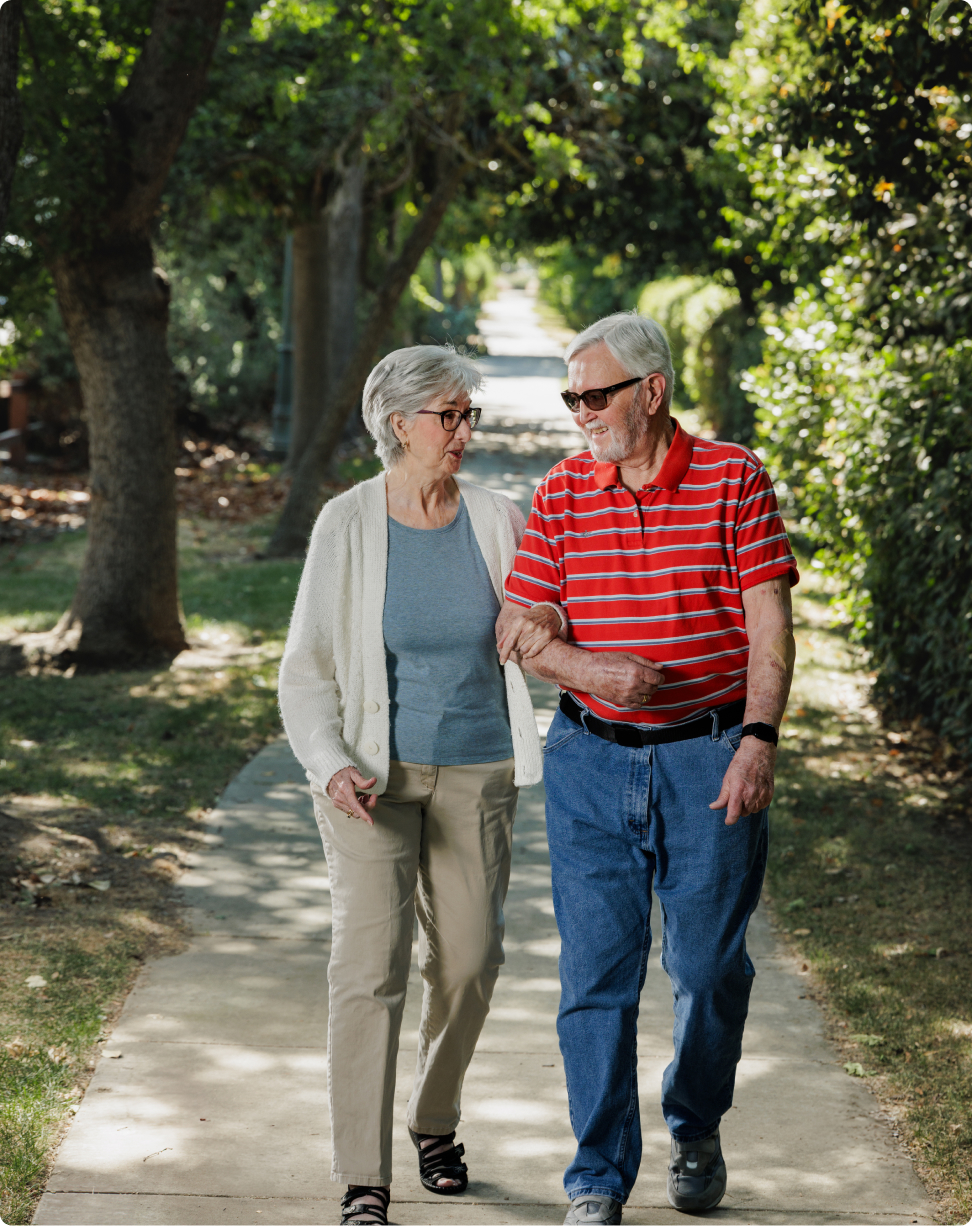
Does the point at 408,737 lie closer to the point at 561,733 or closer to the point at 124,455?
the point at 561,733

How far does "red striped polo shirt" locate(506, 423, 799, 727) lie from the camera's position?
308cm

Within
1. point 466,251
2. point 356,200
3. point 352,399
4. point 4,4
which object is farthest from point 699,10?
point 4,4

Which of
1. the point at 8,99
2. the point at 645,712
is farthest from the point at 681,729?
the point at 8,99

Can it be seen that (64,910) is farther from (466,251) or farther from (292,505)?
(466,251)

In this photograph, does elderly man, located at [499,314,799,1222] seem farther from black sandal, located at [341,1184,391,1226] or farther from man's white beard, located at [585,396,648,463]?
black sandal, located at [341,1184,391,1226]

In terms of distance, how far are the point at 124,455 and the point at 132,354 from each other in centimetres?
69

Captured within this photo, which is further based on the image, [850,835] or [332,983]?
[850,835]

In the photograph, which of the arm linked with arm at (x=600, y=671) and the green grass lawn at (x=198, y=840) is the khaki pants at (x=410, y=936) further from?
the green grass lawn at (x=198, y=840)

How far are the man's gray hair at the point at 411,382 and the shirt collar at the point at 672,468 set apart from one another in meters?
0.43

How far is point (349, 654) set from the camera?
3365mm

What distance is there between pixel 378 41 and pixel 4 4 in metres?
6.98

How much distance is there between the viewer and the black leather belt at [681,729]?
123 inches

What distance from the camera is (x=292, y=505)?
543 inches

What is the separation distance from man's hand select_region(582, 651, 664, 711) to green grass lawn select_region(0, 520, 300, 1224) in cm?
184
